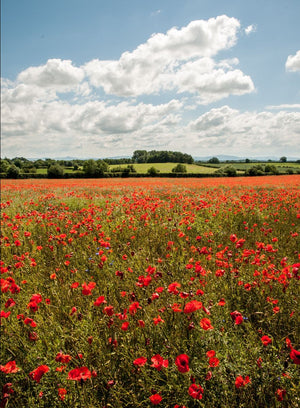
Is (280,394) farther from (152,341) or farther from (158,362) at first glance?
(152,341)

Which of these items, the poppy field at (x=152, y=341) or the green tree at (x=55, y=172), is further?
the green tree at (x=55, y=172)

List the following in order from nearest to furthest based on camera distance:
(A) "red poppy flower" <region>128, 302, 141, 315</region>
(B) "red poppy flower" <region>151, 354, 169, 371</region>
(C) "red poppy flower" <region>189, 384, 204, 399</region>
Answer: (C) "red poppy flower" <region>189, 384, 204, 399</region> → (B) "red poppy flower" <region>151, 354, 169, 371</region> → (A) "red poppy flower" <region>128, 302, 141, 315</region>

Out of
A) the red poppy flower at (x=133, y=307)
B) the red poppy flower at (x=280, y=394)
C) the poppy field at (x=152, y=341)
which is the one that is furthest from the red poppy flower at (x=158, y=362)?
the red poppy flower at (x=280, y=394)

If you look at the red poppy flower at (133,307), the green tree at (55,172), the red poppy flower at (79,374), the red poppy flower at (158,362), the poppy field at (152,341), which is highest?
the green tree at (55,172)

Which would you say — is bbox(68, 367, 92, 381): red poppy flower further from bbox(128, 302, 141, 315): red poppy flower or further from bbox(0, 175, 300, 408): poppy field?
bbox(128, 302, 141, 315): red poppy flower

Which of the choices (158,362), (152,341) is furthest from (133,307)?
(152,341)

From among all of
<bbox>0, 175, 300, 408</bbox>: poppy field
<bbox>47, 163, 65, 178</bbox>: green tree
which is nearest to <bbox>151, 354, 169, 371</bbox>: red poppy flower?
<bbox>0, 175, 300, 408</bbox>: poppy field

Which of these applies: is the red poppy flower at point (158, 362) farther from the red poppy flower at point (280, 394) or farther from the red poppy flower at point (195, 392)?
the red poppy flower at point (280, 394)

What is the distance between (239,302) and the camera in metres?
2.79

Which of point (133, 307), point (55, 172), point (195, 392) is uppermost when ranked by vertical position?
point (55, 172)

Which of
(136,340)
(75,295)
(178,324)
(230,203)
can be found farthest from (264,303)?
(230,203)

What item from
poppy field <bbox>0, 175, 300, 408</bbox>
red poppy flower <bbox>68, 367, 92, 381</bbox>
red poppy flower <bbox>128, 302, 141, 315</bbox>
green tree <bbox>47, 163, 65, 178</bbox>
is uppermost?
green tree <bbox>47, 163, 65, 178</bbox>

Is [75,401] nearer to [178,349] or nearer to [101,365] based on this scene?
[101,365]

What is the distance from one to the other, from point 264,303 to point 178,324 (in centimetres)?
116
